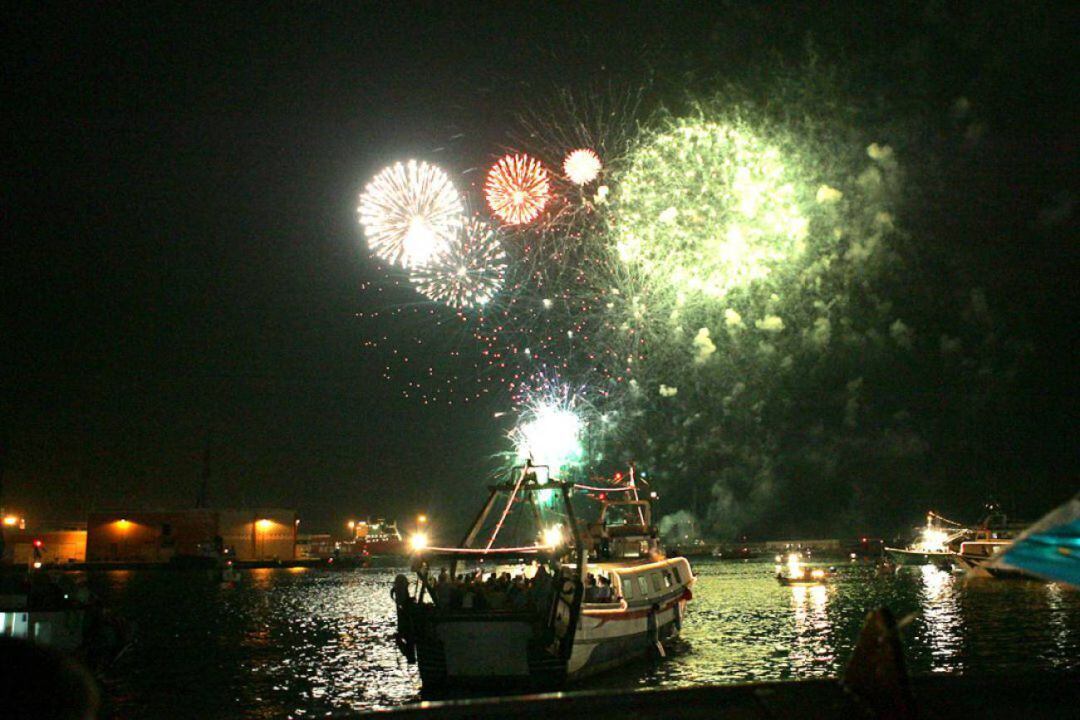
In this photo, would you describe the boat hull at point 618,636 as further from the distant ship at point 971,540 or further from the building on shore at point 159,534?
the building on shore at point 159,534

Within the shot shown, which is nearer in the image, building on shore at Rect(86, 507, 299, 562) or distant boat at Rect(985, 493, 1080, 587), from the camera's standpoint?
distant boat at Rect(985, 493, 1080, 587)

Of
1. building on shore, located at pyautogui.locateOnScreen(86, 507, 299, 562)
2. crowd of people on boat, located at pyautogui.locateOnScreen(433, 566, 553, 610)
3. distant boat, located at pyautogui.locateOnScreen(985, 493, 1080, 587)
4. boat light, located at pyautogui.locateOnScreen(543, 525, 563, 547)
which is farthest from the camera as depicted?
building on shore, located at pyautogui.locateOnScreen(86, 507, 299, 562)

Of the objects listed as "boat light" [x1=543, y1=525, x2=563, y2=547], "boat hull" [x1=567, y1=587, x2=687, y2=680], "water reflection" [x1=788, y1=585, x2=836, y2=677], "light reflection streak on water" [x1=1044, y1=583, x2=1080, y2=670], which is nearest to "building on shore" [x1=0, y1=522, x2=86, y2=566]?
"water reflection" [x1=788, y1=585, x2=836, y2=677]

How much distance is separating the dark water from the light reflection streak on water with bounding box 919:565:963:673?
9 centimetres

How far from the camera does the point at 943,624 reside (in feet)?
127

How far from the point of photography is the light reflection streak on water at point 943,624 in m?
28.2

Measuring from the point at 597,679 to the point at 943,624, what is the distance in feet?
72.5

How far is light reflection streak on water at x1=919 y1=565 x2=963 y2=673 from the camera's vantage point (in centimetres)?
2820

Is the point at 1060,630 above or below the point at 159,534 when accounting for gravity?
below

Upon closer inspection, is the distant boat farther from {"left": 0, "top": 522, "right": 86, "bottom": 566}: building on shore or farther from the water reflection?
{"left": 0, "top": 522, "right": 86, "bottom": 566}: building on shore

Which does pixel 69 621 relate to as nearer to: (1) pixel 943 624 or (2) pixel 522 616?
(2) pixel 522 616

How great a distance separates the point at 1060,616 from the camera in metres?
39.4

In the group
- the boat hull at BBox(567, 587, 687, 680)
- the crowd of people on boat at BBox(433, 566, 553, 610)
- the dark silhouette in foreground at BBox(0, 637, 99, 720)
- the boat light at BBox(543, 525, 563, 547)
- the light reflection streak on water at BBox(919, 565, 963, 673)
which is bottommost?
the light reflection streak on water at BBox(919, 565, 963, 673)

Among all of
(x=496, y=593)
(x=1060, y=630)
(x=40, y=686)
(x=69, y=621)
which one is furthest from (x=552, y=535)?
(x=40, y=686)
